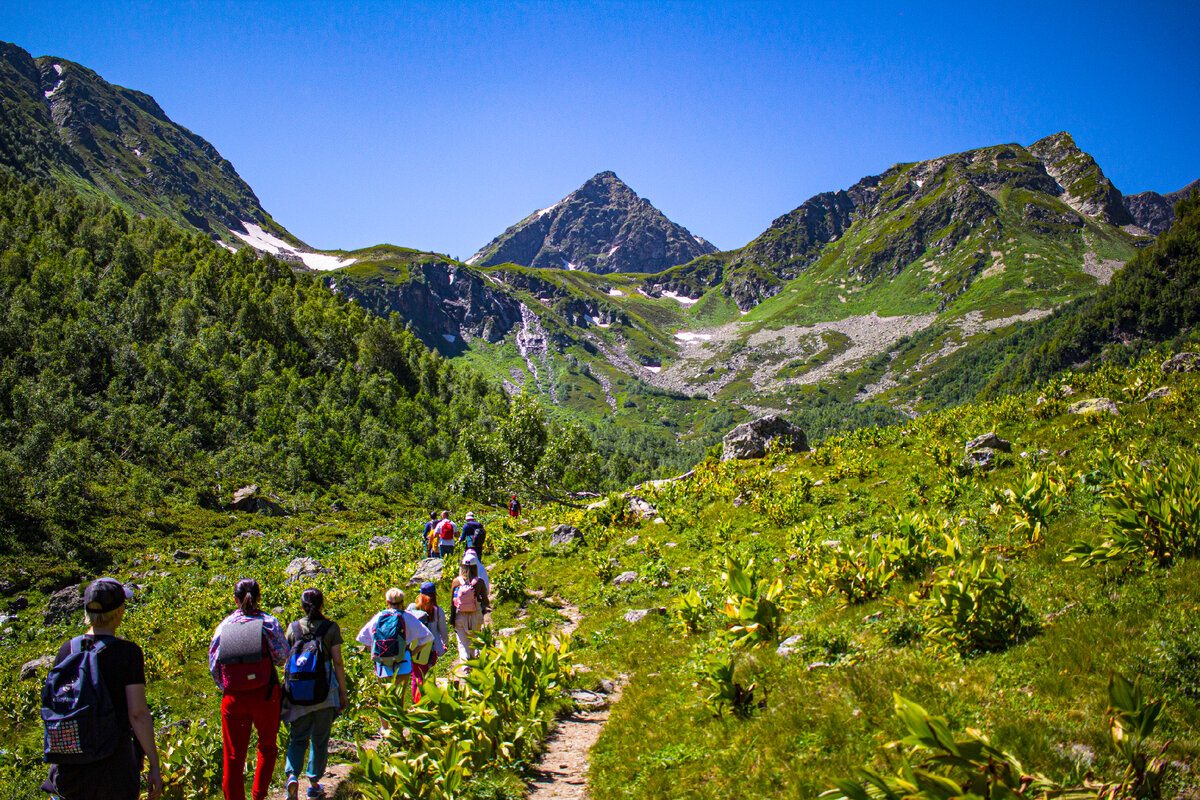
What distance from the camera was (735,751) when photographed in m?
6.83

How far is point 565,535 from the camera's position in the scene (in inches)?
1025

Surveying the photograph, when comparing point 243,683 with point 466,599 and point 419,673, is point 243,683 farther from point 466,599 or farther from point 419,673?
point 466,599

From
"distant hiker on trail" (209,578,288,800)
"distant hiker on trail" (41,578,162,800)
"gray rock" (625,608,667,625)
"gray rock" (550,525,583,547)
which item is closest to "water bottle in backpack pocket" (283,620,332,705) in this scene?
"distant hiker on trail" (209,578,288,800)

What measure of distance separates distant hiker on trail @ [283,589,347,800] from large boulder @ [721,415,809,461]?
28.9m

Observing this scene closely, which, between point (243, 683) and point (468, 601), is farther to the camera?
point (468, 601)

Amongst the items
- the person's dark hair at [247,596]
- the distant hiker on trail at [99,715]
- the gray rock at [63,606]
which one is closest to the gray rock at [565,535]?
the person's dark hair at [247,596]

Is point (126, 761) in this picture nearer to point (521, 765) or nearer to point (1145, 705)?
point (521, 765)

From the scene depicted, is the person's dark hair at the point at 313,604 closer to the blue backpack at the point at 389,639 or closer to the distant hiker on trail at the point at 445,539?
the blue backpack at the point at 389,639

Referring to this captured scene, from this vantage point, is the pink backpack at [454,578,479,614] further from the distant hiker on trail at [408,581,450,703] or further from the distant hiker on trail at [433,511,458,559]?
the distant hiker on trail at [433,511,458,559]

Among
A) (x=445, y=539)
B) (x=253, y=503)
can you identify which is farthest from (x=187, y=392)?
(x=445, y=539)

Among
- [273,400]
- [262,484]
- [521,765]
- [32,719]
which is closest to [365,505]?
[262,484]

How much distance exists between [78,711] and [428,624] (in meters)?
6.08

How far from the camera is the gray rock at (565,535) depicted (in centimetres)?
2525

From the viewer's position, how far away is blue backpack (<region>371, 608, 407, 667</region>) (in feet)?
32.8
